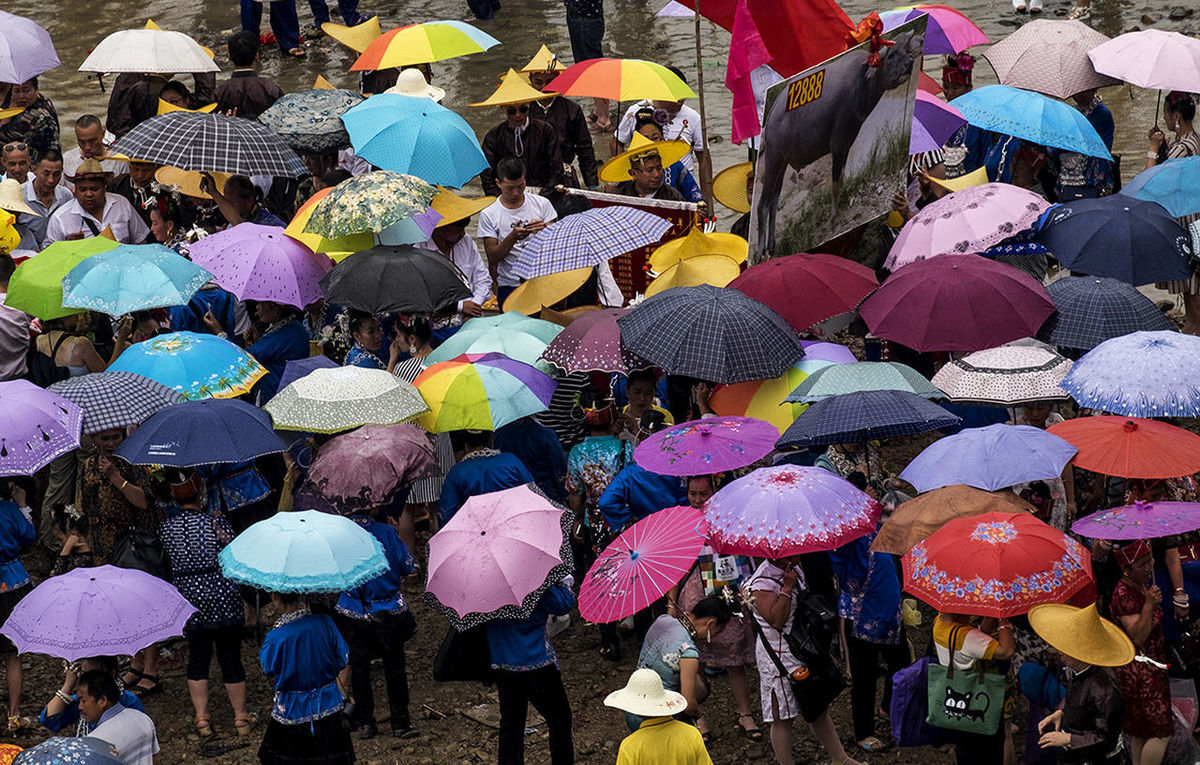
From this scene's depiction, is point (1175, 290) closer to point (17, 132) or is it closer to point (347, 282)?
point (347, 282)

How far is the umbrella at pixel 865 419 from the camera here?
25.6 feet

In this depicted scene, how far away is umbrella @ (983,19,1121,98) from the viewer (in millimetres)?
12227

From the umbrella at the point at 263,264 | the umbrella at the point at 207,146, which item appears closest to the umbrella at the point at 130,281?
the umbrella at the point at 263,264

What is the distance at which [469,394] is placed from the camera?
850cm

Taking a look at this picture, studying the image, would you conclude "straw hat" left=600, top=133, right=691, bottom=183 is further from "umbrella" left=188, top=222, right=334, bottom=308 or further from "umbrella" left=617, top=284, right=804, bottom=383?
"umbrella" left=617, top=284, right=804, bottom=383

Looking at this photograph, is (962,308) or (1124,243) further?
(1124,243)

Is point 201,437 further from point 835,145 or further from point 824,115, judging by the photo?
point 835,145

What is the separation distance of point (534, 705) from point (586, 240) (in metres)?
3.41

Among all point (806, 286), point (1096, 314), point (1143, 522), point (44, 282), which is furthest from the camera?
point (44, 282)

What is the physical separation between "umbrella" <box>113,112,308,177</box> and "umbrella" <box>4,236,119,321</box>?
0.97 m

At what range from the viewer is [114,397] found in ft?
27.6

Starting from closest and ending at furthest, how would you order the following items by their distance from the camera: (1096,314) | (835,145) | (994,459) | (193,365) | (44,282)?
(994,459), (193,365), (1096,314), (44,282), (835,145)

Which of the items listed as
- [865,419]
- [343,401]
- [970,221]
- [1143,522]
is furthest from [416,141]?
[1143,522]

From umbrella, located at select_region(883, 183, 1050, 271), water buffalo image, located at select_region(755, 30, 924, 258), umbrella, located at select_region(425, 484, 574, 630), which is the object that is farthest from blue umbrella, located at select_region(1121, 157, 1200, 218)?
umbrella, located at select_region(425, 484, 574, 630)
